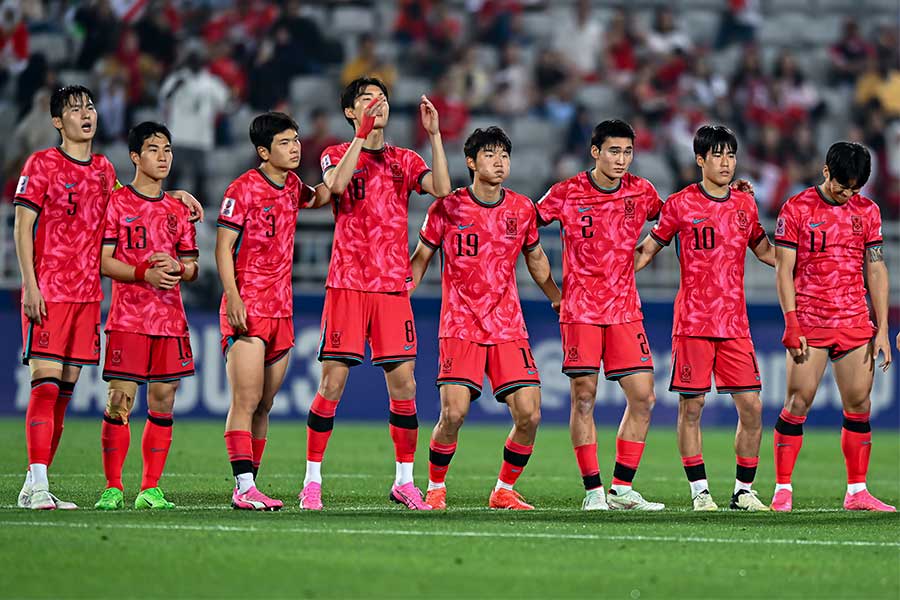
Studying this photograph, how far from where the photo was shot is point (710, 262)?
8.84m

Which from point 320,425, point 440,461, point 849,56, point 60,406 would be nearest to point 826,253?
point 440,461

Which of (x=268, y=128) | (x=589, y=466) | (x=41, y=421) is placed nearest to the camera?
(x=41, y=421)

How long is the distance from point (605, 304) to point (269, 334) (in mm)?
2030

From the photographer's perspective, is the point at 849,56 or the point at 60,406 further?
the point at 849,56

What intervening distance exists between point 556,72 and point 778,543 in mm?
14274

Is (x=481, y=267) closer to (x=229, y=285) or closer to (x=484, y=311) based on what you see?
(x=484, y=311)

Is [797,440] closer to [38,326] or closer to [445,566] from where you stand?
[445,566]

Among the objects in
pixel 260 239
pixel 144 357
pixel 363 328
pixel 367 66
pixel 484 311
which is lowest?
pixel 144 357

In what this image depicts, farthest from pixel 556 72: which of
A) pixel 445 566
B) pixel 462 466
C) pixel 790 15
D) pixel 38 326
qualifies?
pixel 445 566

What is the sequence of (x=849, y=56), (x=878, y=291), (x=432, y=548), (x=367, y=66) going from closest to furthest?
1. (x=432, y=548)
2. (x=878, y=291)
3. (x=367, y=66)
4. (x=849, y=56)

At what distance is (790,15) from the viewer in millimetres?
23062

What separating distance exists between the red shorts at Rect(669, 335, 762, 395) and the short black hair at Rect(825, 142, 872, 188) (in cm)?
116

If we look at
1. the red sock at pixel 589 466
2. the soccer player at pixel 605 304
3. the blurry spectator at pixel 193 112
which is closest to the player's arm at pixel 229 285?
the soccer player at pixel 605 304

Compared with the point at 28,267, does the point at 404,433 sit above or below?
below
